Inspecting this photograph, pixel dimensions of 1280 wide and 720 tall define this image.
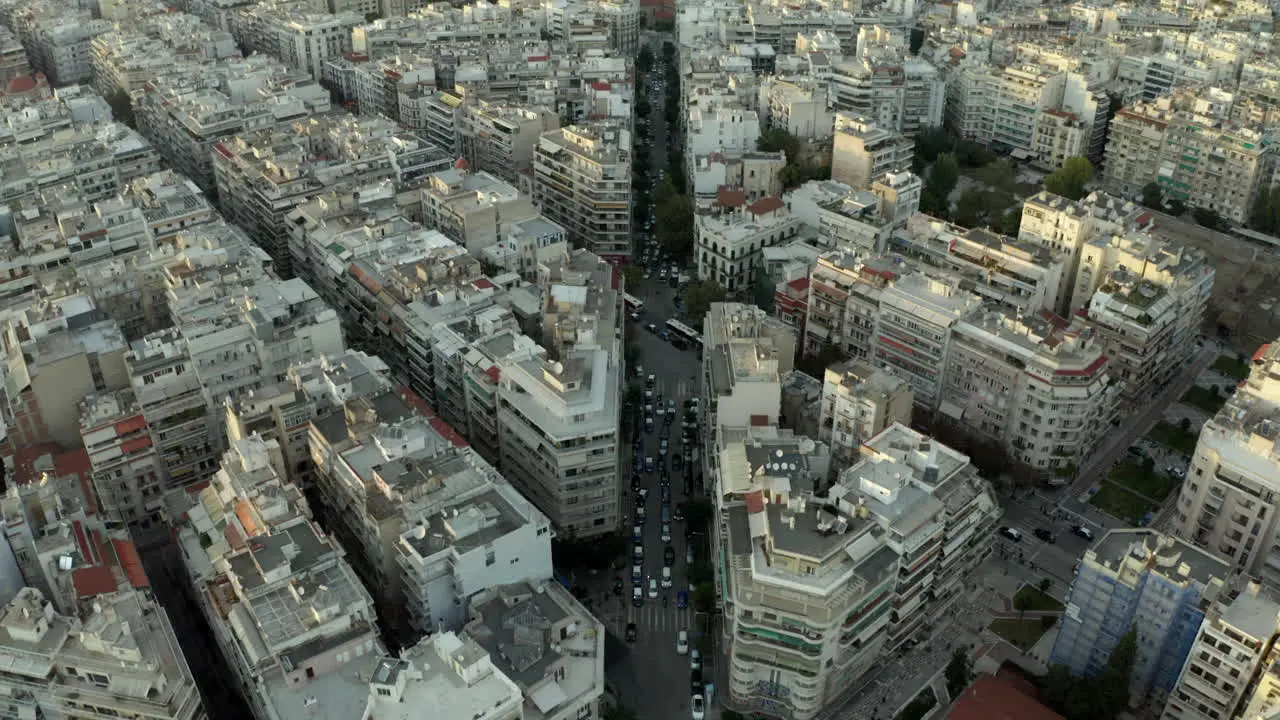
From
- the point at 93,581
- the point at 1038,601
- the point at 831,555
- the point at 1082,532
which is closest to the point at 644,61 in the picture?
the point at 1082,532

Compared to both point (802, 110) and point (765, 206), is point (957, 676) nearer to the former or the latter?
point (765, 206)

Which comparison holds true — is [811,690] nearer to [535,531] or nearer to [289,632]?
[535,531]

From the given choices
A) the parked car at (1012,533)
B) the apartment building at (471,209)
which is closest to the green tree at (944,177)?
the apartment building at (471,209)

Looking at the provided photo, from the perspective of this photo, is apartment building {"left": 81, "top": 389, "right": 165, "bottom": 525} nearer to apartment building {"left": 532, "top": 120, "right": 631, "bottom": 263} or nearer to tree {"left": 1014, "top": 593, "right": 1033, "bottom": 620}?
apartment building {"left": 532, "top": 120, "right": 631, "bottom": 263}

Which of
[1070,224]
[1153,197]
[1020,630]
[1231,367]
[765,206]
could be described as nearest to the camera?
[1020,630]

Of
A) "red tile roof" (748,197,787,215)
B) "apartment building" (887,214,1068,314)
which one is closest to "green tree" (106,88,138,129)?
"red tile roof" (748,197,787,215)

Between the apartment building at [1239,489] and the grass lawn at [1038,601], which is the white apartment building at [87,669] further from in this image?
the apartment building at [1239,489]

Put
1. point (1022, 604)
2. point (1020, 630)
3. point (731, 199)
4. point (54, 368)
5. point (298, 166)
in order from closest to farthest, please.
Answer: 1. point (1020, 630)
2. point (1022, 604)
3. point (54, 368)
4. point (298, 166)
5. point (731, 199)
